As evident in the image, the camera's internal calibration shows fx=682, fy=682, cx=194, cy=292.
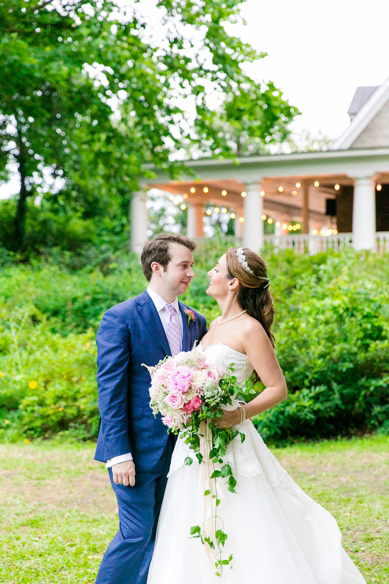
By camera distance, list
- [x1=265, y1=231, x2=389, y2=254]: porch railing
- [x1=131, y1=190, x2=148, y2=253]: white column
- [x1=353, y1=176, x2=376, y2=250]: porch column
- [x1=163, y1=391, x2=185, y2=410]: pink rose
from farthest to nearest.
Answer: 1. [x1=131, y1=190, x2=148, y2=253]: white column
2. [x1=265, y1=231, x2=389, y2=254]: porch railing
3. [x1=353, y1=176, x2=376, y2=250]: porch column
4. [x1=163, y1=391, x2=185, y2=410]: pink rose

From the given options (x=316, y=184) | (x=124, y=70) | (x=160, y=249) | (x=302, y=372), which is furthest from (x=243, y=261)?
(x=316, y=184)

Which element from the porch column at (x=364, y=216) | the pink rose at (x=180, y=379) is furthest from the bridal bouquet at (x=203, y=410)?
the porch column at (x=364, y=216)

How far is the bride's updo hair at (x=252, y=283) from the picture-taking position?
375 cm

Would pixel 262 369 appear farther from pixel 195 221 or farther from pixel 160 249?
pixel 195 221

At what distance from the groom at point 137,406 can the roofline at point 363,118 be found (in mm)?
17711

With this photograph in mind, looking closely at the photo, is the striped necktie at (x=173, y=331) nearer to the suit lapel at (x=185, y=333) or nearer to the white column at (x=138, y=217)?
the suit lapel at (x=185, y=333)

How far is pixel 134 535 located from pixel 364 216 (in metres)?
16.0

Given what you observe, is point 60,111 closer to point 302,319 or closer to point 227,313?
point 302,319

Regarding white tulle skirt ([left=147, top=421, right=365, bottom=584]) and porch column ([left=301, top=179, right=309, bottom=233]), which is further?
porch column ([left=301, top=179, right=309, bottom=233])

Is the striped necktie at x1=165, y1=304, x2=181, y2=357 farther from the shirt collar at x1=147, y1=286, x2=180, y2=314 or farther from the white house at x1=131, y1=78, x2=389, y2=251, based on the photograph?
the white house at x1=131, y1=78, x2=389, y2=251

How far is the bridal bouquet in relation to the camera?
3.21m

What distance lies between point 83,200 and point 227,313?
20.4 m

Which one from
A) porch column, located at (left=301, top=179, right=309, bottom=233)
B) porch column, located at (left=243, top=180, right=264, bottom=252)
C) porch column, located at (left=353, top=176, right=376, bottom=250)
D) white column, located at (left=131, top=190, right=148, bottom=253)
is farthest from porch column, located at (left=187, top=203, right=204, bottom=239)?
porch column, located at (left=353, top=176, right=376, bottom=250)

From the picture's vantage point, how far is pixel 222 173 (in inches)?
786
